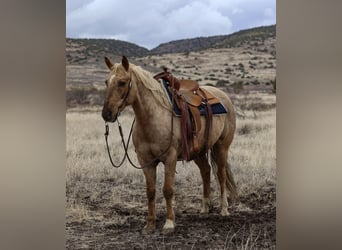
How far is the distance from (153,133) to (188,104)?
0.86 ft

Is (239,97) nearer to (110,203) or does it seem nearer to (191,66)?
(191,66)

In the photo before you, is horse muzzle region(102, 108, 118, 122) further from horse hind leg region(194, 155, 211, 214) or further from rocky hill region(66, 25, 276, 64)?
horse hind leg region(194, 155, 211, 214)

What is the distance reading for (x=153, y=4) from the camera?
305cm

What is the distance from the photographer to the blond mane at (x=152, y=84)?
2.96 meters

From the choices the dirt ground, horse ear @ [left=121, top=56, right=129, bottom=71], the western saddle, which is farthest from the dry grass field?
horse ear @ [left=121, top=56, right=129, bottom=71]

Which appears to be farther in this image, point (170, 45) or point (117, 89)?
point (170, 45)

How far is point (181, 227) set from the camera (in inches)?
118

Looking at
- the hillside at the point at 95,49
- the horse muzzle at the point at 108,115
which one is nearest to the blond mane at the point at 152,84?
the hillside at the point at 95,49

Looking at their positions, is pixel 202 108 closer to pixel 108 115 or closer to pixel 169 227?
pixel 108 115

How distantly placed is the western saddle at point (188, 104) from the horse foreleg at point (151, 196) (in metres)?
0.21

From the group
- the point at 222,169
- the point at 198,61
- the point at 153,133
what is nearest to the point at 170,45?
the point at 198,61

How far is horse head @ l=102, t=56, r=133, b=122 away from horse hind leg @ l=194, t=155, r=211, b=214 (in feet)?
1.78

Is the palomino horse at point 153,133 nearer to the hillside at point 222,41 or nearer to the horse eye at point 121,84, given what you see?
the horse eye at point 121,84
